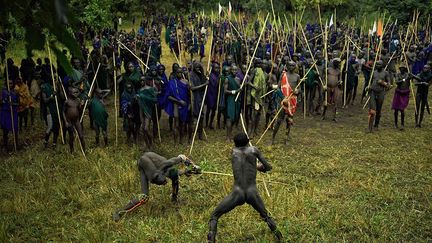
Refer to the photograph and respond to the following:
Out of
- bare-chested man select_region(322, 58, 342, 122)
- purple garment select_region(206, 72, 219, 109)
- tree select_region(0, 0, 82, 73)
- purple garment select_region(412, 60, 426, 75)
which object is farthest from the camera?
purple garment select_region(412, 60, 426, 75)

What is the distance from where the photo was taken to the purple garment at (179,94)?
9.54 m

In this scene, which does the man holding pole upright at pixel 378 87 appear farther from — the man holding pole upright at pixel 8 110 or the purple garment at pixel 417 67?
the man holding pole upright at pixel 8 110

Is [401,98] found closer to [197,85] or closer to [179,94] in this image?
[197,85]

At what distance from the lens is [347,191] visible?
742cm

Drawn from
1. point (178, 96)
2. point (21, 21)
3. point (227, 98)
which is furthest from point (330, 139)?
point (21, 21)

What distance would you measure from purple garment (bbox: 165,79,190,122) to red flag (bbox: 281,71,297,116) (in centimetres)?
210

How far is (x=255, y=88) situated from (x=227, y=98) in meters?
0.67

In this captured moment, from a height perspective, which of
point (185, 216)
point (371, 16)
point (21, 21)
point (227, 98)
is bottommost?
point (185, 216)

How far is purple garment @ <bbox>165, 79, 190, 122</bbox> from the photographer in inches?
376

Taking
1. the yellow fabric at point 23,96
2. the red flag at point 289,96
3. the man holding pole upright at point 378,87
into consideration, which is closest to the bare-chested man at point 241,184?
the red flag at point 289,96

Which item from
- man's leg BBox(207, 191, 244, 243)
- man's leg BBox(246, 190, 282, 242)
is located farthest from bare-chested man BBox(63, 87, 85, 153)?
man's leg BBox(246, 190, 282, 242)

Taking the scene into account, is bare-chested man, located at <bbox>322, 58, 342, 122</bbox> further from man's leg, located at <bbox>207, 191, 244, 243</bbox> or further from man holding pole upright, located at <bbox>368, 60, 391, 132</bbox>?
man's leg, located at <bbox>207, 191, 244, 243</bbox>

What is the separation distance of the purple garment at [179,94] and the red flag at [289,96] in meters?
2.10

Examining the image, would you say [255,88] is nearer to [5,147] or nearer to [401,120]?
[401,120]
